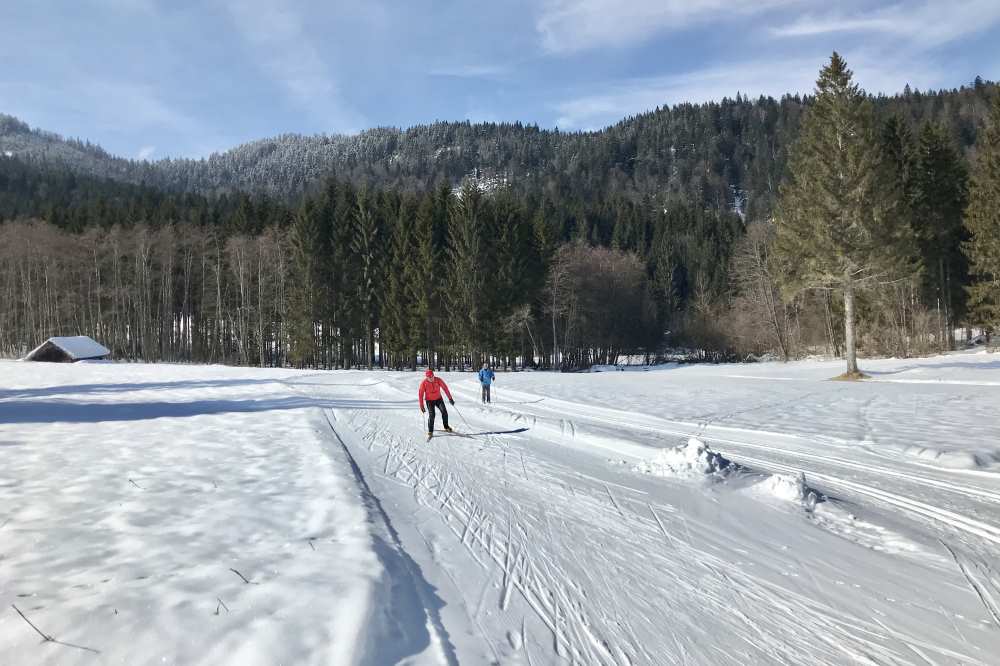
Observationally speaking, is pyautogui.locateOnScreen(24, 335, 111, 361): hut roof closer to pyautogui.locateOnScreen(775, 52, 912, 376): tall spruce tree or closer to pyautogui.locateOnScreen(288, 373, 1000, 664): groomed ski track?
pyautogui.locateOnScreen(288, 373, 1000, 664): groomed ski track

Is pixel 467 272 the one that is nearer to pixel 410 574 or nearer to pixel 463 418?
pixel 463 418

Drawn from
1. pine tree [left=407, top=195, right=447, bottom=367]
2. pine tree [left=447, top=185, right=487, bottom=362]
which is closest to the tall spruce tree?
pine tree [left=447, top=185, right=487, bottom=362]

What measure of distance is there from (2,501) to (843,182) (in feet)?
98.9

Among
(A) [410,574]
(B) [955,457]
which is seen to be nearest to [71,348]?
(A) [410,574]

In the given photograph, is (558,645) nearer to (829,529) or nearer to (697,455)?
(829,529)

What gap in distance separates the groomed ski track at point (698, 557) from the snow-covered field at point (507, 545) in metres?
0.03

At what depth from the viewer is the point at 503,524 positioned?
6.40m

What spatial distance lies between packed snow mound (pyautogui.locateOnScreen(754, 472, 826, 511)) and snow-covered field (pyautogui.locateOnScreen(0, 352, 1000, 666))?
0.04 meters

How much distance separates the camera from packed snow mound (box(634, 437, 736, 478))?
27.2 feet

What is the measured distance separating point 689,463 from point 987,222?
34.0 meters

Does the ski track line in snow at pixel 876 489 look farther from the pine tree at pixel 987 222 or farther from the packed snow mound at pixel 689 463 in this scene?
the pine tree at pixel 987 222

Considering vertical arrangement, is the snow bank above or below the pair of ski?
above

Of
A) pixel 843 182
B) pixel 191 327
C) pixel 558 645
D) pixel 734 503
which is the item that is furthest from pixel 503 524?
pixel 191 327

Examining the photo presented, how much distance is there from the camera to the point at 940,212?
115 feet
